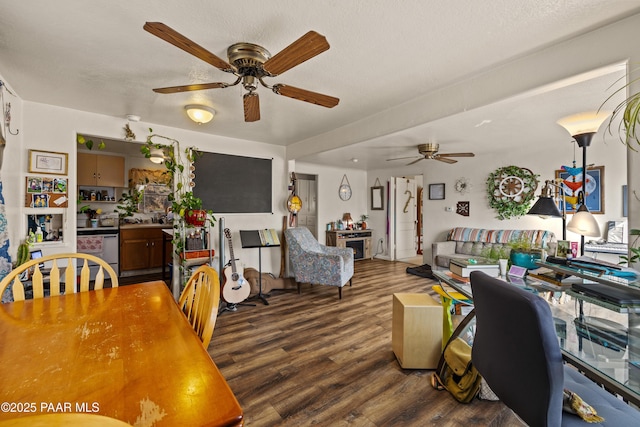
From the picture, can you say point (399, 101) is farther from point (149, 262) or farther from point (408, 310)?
point (149, 262)

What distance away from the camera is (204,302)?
1.23 meters

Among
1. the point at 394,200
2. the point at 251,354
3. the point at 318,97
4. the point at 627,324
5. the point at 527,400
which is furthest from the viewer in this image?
the point at 394,200

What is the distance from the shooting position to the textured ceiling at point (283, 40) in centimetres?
145

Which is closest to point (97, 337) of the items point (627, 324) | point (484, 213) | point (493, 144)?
point (627, 324)

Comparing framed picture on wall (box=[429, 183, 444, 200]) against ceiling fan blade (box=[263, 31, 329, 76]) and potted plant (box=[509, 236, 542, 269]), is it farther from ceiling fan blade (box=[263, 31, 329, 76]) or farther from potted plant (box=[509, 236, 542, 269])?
ceiling fan blade (box=[263, 31, 329, 76])

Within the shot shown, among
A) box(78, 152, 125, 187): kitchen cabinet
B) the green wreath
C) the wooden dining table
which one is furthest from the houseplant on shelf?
the green wreath

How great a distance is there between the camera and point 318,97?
6.49ft

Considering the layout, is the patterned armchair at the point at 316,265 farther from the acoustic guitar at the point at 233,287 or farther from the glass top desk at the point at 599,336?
the glass top desk at the point at 599,336

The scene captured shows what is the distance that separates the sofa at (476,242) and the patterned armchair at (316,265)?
6.44ft

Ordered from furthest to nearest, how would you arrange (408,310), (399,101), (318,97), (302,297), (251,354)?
1. (302,297)
2. (399,101)
3. (251,354)
4. (408,310)
5. (318,97)

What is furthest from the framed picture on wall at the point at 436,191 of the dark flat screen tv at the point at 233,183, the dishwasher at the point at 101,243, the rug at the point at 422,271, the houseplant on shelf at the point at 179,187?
the dishwasher at the point at 101,243

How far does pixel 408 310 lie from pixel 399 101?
→ 1.87 metres

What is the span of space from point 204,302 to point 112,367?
0.42 meters

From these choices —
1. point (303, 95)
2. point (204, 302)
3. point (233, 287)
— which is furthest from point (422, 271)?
point (204, 302)
